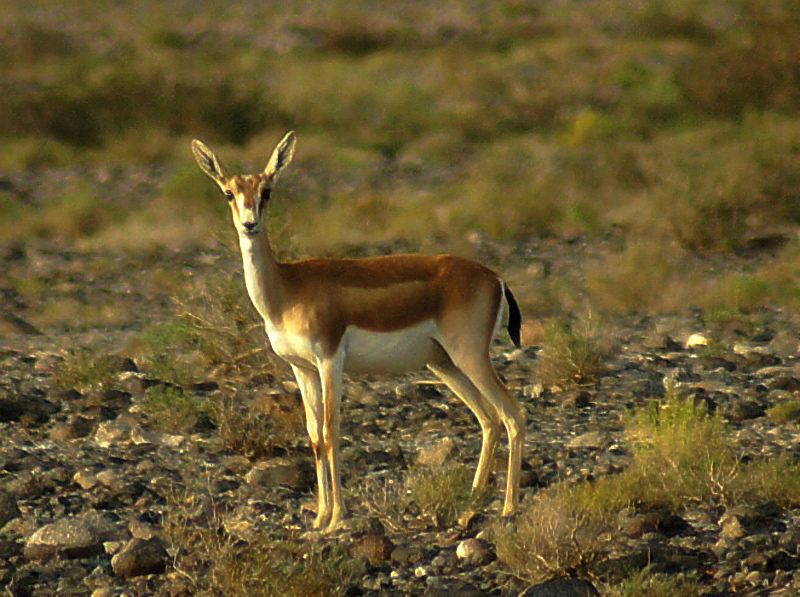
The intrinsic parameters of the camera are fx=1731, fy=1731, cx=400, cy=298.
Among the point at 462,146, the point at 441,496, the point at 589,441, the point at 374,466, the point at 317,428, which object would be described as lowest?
the point at 462,146

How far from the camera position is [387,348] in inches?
348

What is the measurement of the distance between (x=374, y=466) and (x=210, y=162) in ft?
7.40

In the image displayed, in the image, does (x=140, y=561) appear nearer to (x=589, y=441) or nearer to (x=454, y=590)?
(x=454, y=590)

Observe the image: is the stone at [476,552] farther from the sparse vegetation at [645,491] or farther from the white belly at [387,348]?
the white belly at [387,348]

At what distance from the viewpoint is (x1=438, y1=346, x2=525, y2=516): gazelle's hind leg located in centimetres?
889

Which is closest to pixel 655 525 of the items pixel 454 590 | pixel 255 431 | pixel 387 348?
pixel 454 590

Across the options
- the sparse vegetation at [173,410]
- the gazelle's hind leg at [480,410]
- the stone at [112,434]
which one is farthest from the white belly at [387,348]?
the stone at [112,434]

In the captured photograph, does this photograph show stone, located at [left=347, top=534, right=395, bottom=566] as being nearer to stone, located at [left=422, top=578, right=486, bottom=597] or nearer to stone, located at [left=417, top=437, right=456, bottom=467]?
stone, located at [left=422, top=578, right=486, bottom=597]

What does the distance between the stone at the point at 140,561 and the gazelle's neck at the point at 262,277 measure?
134 cm

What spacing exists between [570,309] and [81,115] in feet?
57.1

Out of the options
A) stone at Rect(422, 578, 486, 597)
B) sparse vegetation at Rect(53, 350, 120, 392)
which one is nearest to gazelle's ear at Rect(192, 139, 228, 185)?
stone at Rect(422, 578, 486, 597)

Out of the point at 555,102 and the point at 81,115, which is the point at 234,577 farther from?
the point at 555,102

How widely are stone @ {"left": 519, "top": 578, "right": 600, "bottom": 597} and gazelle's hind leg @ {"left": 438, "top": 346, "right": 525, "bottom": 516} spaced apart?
1166 millimetres

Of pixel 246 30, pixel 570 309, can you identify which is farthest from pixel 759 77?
pixel 246 30
